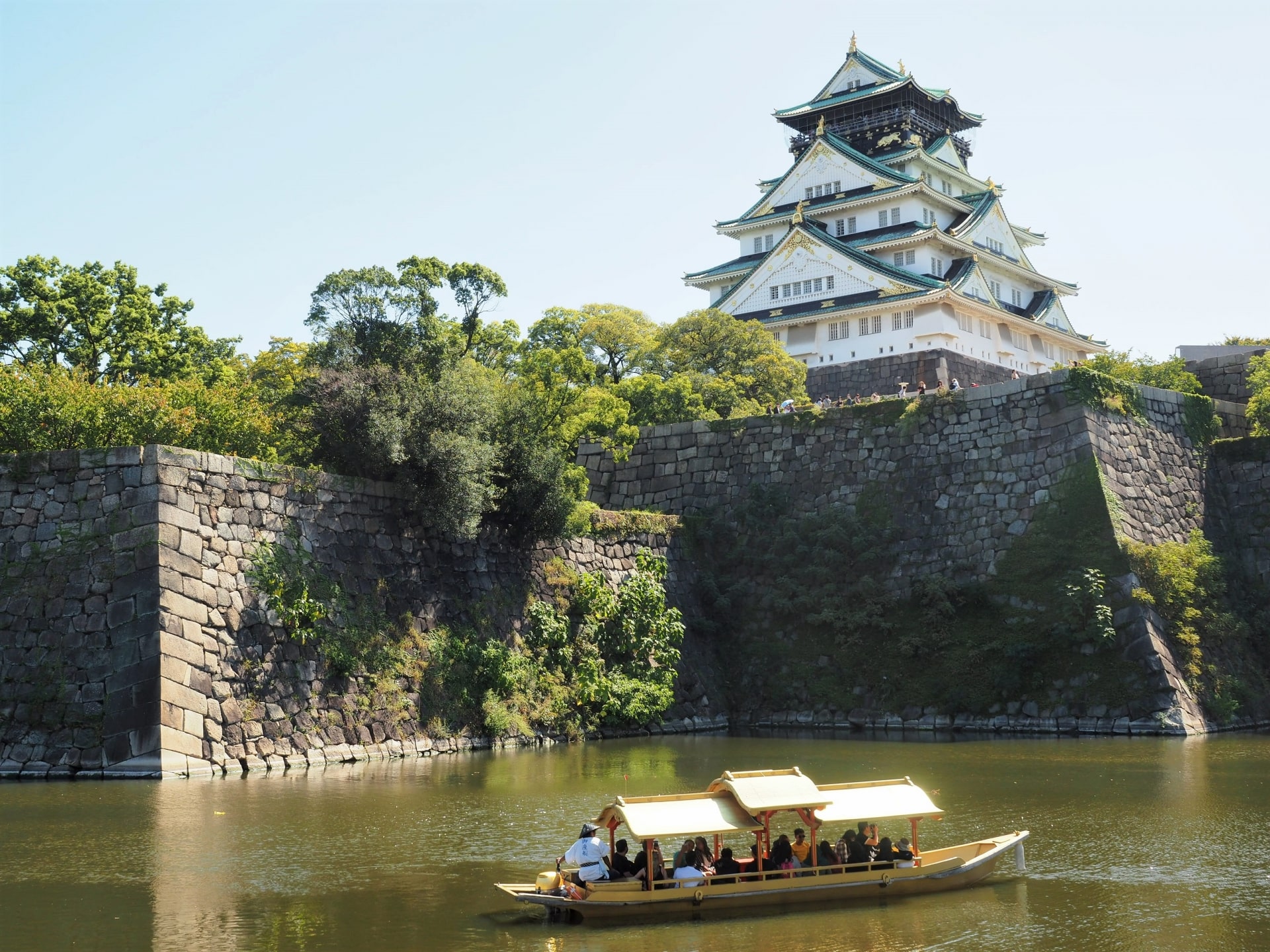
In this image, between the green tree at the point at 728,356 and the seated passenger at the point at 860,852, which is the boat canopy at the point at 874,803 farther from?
the green tree at the point at 728,356

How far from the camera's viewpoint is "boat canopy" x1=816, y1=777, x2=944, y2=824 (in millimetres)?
13078

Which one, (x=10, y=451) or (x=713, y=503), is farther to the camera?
(x=713, y=503)

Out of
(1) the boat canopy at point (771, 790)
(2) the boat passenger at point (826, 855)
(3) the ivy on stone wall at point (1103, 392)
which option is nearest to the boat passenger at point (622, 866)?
(1) the boat canopy at point (771, 790)

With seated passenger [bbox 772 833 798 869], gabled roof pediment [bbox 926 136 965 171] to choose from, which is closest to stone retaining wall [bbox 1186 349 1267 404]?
gabled roof pediment [bbox 926 136 965 171]

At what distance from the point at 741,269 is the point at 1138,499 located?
27.9 m

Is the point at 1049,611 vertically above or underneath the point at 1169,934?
above

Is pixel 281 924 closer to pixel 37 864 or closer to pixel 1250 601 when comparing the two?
pixel 37 864

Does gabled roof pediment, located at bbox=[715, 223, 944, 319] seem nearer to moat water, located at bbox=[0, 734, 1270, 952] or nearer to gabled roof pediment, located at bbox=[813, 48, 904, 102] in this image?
gabled roof pediment, located at bbox=[813, 48, 904, 102]

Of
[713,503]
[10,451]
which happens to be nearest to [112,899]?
[10,451]

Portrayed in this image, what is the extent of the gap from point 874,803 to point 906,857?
0.58 m

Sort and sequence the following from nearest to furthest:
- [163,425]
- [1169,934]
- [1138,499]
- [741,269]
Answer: [1169,934] < [163,425] < [1138,499] < [741,269]

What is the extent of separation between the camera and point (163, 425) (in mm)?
23906

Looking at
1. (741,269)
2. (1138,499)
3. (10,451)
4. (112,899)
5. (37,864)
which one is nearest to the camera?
(112,899)

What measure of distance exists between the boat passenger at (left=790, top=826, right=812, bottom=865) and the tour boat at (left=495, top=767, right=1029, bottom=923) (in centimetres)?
8
